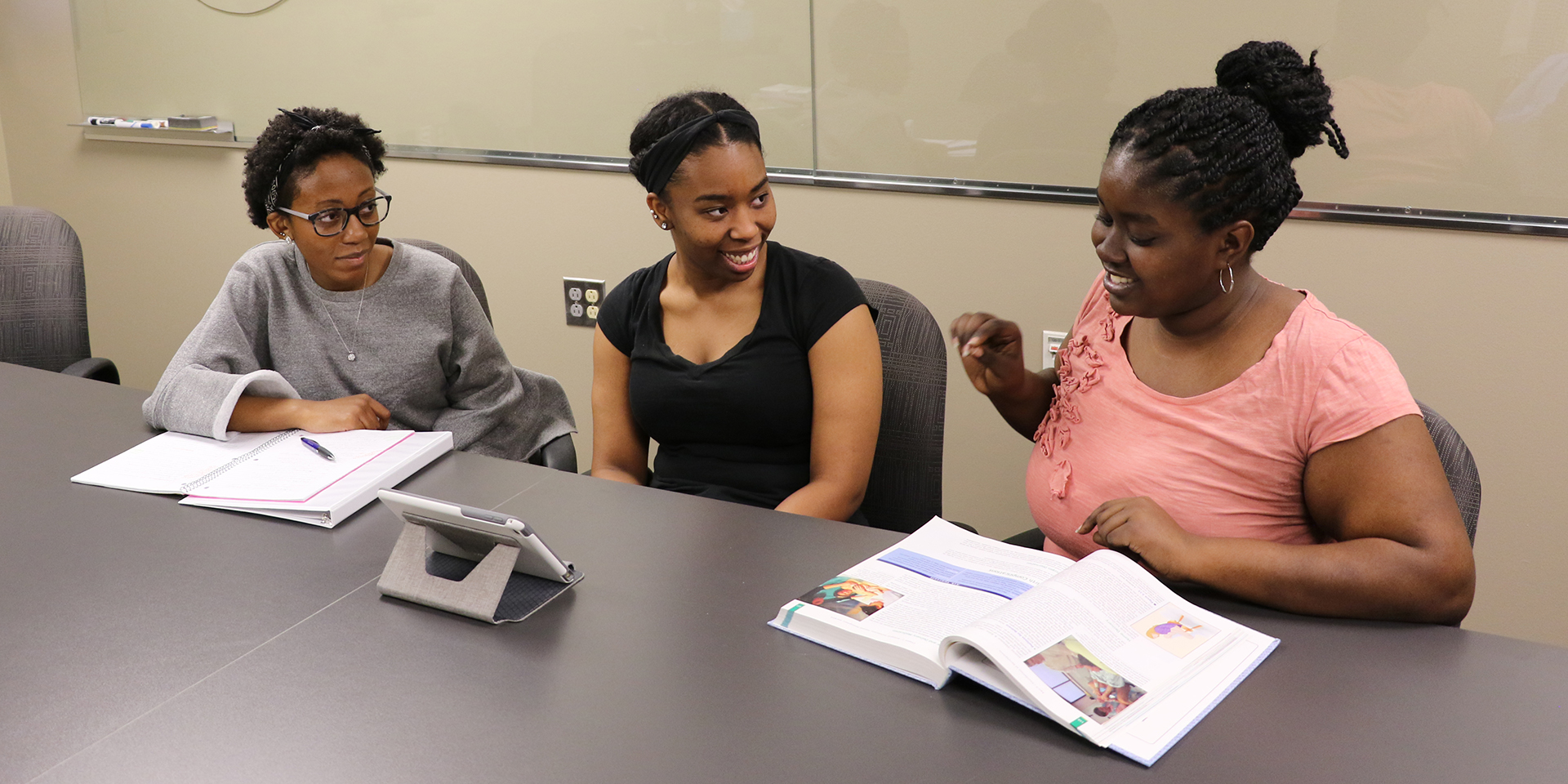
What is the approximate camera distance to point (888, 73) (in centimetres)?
262

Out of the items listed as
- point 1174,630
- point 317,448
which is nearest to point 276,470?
point 317,448

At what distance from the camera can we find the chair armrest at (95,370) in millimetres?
2396

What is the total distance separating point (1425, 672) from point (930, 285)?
1.74 m

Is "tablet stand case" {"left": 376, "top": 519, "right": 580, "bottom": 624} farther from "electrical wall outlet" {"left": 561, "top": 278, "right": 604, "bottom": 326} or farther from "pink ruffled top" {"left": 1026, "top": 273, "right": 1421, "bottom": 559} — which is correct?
"electrical wall outlet" {"left": 561, "top": 278, "right": 604, "bottom": 326}

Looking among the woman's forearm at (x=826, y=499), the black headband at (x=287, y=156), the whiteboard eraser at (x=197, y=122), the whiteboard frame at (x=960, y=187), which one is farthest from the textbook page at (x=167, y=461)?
the whiteboard eraser at (x=197, y=122)

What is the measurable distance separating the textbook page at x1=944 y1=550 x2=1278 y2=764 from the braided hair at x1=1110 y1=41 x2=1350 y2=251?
47 centimetres

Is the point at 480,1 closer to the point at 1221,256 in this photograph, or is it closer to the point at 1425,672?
the point at 1221,256

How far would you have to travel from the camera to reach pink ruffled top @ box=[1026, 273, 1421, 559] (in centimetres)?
126

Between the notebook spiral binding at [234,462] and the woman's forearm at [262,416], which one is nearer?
the notebook spiral binding at [234,462]

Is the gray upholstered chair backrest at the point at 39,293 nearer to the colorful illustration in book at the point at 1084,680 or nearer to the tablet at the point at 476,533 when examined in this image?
the tablet at the point at 476,533

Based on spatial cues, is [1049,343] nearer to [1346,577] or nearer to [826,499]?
[826,499]

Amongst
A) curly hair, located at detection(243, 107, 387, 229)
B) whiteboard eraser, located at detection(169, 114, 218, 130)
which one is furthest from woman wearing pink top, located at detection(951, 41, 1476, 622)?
whiteboard eraser, located at detection(169, 114, 218, 130)

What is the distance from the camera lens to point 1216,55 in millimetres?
2254

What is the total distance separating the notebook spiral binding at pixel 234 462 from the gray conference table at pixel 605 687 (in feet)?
0.46
